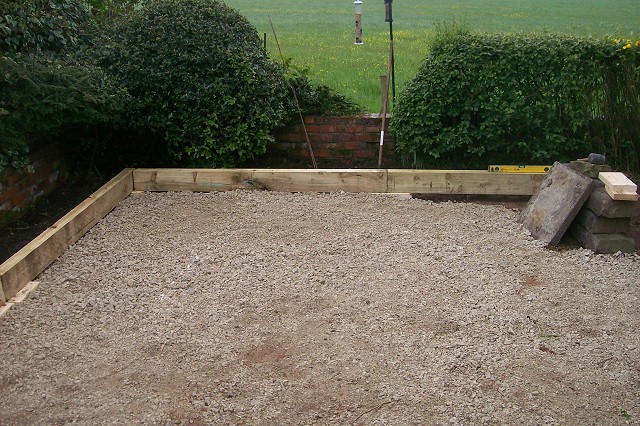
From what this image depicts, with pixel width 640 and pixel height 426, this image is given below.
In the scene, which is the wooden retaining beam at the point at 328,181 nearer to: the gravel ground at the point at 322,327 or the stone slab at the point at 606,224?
the gravel ground at the point at 322,327

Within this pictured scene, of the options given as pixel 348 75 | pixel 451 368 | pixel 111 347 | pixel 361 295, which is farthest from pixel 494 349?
pixel 348 75

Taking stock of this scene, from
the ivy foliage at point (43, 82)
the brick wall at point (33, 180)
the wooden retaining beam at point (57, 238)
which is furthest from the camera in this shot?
the brick wall at point (33, 180)

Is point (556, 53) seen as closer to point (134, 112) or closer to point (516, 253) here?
point (516, 253)

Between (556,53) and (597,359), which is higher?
(556,53)

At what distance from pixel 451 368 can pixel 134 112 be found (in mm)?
4263

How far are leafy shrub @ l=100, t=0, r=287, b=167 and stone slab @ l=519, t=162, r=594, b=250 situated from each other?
2658 millimetres

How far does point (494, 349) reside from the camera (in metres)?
3.67

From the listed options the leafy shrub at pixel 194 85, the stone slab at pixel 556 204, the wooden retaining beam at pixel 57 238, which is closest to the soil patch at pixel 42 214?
the wooden retaining beam at pixel 57 238

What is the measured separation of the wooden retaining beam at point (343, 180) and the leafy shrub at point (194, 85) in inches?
11.1

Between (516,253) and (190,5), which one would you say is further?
(190,5)

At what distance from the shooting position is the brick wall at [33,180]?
5598 mm

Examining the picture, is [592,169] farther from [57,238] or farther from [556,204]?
[57,238]

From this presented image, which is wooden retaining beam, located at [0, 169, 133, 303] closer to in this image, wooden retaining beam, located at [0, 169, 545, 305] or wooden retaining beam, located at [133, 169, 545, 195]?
wooden retaining beam, located at [0, 169, 545, 305]

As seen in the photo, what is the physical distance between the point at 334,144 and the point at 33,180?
3.05 m
